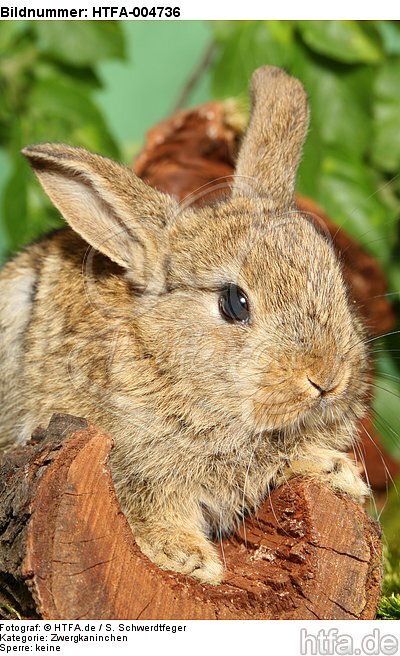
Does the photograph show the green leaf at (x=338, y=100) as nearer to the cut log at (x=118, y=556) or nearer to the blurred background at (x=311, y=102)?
the blurred background at (x=311, y=102)

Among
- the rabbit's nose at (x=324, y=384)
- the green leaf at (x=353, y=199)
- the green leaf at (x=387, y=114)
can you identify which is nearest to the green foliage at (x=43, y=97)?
the green leaf at (x=353, y=199)

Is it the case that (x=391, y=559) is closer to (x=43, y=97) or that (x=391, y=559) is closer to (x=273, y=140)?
(x=273, y=140)

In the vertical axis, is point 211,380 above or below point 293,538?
above

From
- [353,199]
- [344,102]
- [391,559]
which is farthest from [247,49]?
[391,559]

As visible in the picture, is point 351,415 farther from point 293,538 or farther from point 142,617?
point 142,617
